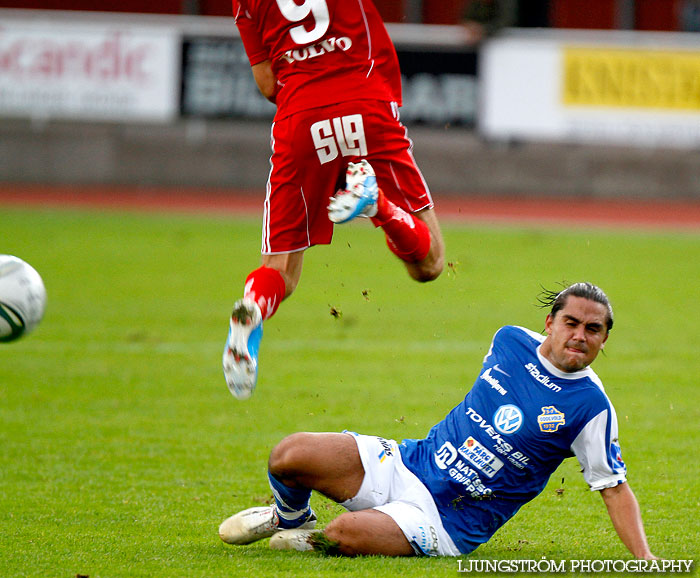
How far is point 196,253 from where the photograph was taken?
1584cm

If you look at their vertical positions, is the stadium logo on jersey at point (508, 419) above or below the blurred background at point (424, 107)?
below

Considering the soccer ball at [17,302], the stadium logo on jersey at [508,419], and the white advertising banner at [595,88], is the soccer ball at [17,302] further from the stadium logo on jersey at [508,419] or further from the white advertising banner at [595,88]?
the white advertising banner at [595,88]

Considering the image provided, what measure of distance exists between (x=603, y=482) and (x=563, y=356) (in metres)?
0.53

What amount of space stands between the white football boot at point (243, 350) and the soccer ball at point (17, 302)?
0.90 m

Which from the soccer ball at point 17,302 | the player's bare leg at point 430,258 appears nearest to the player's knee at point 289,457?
the player's bare leg at point 430,258

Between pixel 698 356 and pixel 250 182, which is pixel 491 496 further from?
pixel 250 182

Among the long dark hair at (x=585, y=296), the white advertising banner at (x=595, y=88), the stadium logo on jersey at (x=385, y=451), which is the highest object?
the white advertising banner at (x=595, y=88)

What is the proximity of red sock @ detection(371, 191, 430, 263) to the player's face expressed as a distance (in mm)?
907

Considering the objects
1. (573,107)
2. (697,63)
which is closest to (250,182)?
(573,107)

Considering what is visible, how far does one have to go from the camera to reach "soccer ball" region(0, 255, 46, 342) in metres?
4.96

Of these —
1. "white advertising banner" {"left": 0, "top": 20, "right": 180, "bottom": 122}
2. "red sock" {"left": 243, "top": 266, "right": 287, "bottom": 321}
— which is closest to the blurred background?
"white advertising banner" {"left": 0, "top": 20, "right": 180, "bottom": 122}

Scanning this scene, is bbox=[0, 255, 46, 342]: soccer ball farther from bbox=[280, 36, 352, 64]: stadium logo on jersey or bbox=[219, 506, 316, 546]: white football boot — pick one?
bbox=[280, 36, 352, 64]: stadium logo on jersey

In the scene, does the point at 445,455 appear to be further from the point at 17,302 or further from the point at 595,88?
the point at 595,88

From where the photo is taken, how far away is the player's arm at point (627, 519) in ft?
14.7
